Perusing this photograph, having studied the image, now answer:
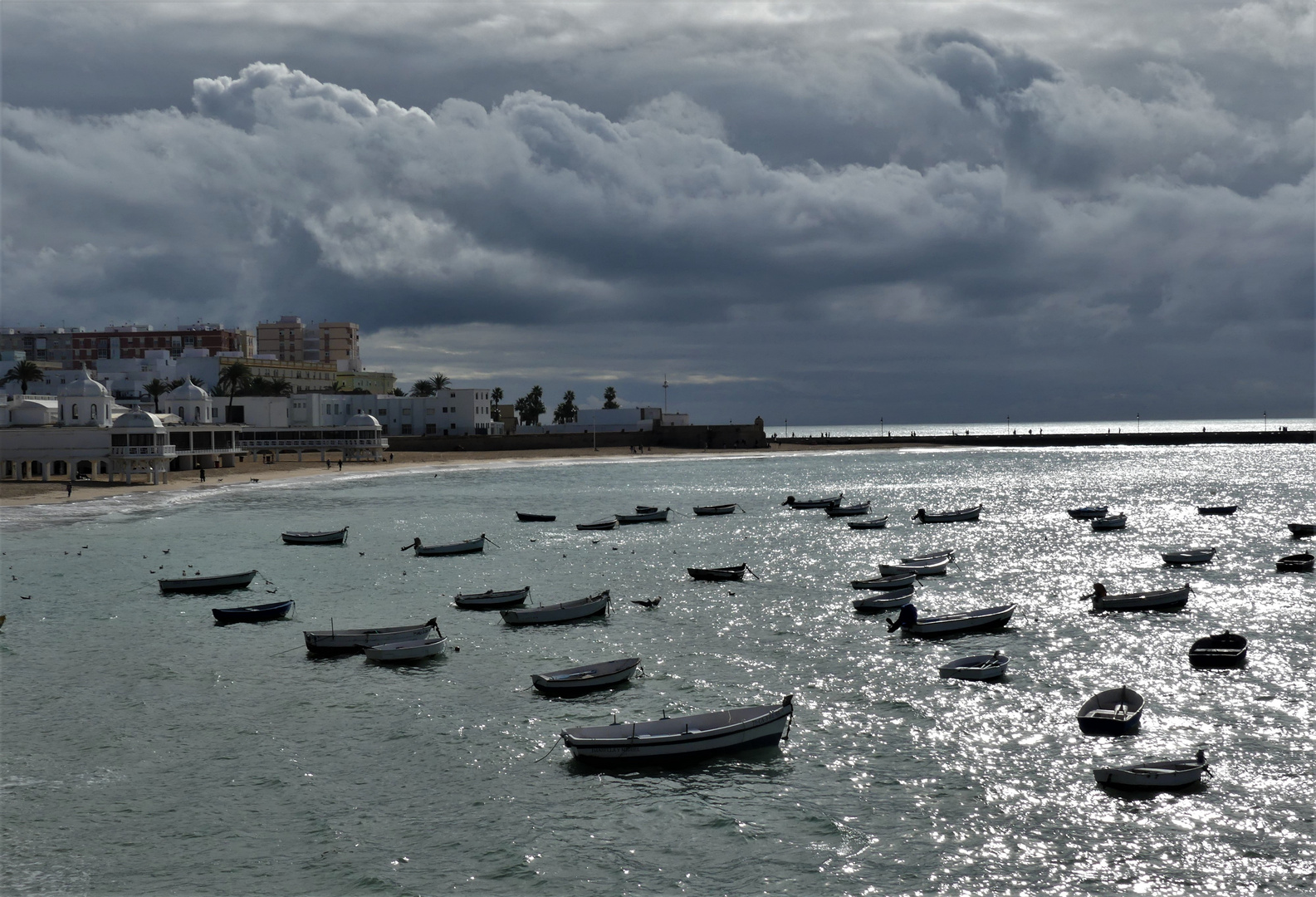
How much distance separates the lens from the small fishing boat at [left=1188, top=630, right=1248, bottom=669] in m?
36.9

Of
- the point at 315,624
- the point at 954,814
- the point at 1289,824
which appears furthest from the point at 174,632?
the point at 1289,824

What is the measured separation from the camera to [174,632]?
143ft

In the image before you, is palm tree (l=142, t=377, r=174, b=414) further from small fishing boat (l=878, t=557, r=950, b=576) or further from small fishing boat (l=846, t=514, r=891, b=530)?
small fishing boat (l=878, t=557, r=950, b=576)

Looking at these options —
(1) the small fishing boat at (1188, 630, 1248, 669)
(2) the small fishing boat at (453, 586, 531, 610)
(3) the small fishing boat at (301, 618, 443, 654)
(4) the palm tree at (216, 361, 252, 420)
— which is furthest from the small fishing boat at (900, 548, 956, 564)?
(4) the palm tree at (216, 361, 252, 420)

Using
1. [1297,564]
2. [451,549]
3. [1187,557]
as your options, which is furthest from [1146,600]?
[451,549]

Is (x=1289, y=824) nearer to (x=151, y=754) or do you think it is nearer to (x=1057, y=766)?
(x=1057, y=766)

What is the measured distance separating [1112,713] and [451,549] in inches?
1844

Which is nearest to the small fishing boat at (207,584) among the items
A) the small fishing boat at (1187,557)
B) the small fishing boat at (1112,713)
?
the small fishing boat at (1112,713)

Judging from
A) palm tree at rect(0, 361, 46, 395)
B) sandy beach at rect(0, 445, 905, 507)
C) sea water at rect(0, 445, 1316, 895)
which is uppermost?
palm tree at rect(0, 361, 46, 395)

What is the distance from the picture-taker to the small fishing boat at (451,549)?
67.5 metres

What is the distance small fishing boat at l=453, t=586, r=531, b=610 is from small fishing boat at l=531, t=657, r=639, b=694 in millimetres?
13481

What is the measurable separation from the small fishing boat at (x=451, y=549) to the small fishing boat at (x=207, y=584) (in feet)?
45.5

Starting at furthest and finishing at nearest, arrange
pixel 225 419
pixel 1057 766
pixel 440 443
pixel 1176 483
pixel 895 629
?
pixel 440 443, pixel 225 419, pixel 1176 483, pixel 895 629, pixel 1057 766

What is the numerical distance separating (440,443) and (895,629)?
507 ft
